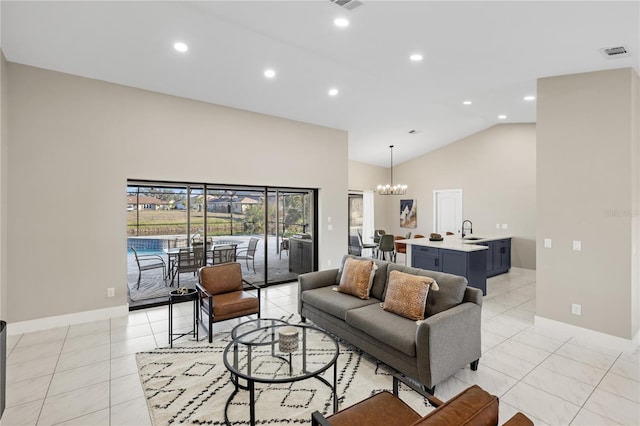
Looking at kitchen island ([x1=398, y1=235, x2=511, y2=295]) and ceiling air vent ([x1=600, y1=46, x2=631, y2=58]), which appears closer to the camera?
Answer: ceiling air vent ([x1=600, y1=46, x2=631, y2=58])

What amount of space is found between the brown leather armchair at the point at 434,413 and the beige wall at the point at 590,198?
341 centimetres

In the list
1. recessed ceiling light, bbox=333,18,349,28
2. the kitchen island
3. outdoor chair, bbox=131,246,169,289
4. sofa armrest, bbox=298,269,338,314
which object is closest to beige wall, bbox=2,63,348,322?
outdoor chair, bbox=131,246,169,289

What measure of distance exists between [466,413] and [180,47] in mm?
4395

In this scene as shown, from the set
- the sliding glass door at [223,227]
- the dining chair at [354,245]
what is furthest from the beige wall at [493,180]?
the sliding glass door at [223,227]

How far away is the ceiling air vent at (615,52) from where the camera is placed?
3221mm

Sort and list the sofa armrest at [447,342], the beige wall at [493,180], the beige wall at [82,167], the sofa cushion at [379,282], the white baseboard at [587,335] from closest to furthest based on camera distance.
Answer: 1. the sofa armrest at [447,342]
2. the white baseboard at [587,335]
3. the sofa cushion at [379,282]
4. the beige wall at [82,167]
5. the beige wall at [493,180]

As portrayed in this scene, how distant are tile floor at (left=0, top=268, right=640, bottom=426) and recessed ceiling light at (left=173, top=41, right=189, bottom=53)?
3516 millimetres

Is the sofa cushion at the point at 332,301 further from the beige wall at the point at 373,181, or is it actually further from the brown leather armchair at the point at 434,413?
the beige wall at the point at 373,181

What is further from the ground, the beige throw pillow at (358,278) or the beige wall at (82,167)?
the beige wall at (82,167)

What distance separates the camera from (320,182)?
670 centimetres

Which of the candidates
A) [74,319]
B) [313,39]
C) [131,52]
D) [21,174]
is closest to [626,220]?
[313,39]

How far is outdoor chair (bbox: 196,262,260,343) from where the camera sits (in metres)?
3.50

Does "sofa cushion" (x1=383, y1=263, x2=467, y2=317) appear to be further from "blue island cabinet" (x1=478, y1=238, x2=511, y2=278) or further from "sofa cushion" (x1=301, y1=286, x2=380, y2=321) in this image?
"blue island cabinet" (x1=478, y1=238, x2=511, y2=278)

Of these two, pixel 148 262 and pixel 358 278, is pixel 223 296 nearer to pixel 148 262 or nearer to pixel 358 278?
pixel 358 278
